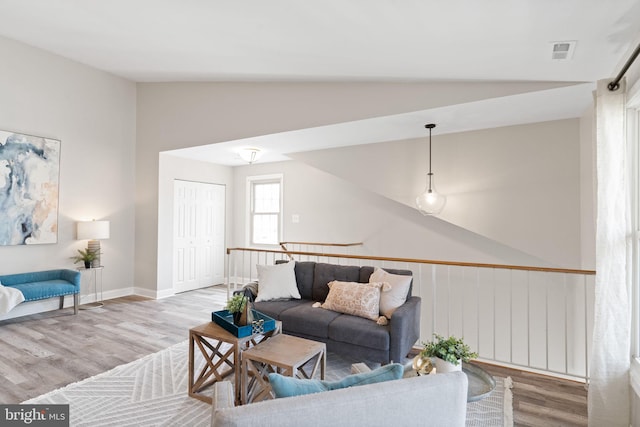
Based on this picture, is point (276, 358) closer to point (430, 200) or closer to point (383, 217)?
point (430, 200)

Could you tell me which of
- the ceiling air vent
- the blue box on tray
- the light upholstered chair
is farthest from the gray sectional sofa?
the ceiling air vent

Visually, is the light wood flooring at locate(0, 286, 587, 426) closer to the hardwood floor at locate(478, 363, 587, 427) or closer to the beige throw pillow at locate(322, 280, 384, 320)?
the hardwood floor at locate(478, 363, 587, 427)

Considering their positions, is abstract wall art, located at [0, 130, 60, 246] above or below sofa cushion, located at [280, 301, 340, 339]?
Result: above

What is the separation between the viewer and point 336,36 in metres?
2.68

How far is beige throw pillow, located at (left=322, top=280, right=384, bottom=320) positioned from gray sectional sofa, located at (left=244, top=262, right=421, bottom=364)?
6 centimetres

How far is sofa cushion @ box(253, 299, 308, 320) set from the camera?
3.31 m

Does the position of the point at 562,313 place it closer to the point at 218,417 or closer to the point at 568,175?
the point at 568,175

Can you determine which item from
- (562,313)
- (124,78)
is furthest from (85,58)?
(562,313)

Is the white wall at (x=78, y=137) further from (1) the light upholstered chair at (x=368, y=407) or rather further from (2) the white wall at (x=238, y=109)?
(1) the light upholstered chair at (x=368, y=407)

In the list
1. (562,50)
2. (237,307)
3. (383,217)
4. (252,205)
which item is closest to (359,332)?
(237,307)

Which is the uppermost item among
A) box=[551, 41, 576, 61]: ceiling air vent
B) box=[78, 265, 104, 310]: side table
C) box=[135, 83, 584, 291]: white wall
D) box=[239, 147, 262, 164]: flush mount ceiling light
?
box=[135, 83, 584, 291]: white wall

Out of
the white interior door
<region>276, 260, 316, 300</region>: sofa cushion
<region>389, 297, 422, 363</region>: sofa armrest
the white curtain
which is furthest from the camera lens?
the white interior door

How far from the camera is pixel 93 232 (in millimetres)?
4984

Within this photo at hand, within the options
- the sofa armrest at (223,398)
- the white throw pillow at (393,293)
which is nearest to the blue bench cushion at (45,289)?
the white throw pillow at (393,293)
